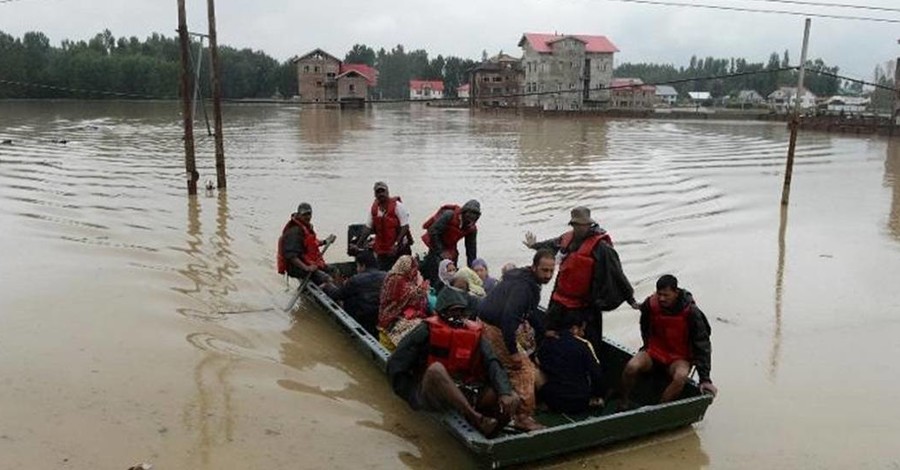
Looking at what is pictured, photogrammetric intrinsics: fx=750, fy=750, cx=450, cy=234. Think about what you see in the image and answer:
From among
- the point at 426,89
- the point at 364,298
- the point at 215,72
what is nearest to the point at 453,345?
the point at 364,298

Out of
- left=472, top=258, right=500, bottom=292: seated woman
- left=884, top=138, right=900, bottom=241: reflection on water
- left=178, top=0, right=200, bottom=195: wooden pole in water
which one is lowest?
left=884, top=138, right=900, bottom=241: reflection on water

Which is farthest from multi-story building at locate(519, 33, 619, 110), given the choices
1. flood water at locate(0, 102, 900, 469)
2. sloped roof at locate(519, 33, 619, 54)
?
flood water at locate(0, 102, 900, 469)

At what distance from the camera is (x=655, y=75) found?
172500 mm

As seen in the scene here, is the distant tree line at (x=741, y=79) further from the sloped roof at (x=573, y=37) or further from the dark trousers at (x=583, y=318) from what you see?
the dark trousers at (x=583, y=318)

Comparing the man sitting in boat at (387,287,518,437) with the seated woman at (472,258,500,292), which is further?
the seated woman at (472,258,500,292)

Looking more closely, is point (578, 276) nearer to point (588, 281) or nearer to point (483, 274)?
point (588, 281)

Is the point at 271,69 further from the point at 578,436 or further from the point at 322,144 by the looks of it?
the point at 578,436

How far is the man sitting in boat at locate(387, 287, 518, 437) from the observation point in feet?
17.0

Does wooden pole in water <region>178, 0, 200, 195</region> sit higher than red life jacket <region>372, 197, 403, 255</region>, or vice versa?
wooden pole in water <region>178, 0, 200, 195</region>

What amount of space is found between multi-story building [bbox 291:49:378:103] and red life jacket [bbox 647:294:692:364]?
240ft

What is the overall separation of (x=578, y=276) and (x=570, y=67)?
220 feet

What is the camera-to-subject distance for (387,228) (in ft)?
31.3

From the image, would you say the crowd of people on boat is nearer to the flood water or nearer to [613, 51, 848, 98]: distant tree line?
the flood water

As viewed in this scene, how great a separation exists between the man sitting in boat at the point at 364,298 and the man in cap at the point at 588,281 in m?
1.96
